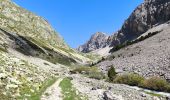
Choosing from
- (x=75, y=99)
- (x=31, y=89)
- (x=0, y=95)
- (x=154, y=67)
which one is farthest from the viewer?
(x=154, y=67)

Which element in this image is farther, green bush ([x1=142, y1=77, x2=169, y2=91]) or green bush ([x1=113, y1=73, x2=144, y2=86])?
green bush ([x1=113, y1=73, x2=144, y2=86])

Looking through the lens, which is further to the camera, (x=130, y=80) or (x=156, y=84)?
(x=130, y=80)

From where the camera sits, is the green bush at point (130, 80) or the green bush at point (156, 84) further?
the green bush at point (130, 80)

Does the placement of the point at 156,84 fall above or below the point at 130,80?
below

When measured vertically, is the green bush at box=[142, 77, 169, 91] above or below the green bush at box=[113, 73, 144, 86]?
below

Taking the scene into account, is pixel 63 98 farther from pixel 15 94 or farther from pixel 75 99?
pixel 15 94

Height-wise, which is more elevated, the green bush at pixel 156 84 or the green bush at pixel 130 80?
the green bush at pixel 130 80

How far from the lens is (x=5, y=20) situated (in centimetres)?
18588

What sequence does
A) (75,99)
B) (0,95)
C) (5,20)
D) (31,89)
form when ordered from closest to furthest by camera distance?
(0,95), (75,99), (31,89), (5,20)

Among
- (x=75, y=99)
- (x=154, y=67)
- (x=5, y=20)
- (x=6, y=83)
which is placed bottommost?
(x=75, y=99)

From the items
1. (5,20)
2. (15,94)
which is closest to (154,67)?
(15,94)

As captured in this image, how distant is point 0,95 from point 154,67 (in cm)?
3705

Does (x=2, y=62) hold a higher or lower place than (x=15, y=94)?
higher

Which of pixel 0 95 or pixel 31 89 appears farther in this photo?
pixel 31 89
